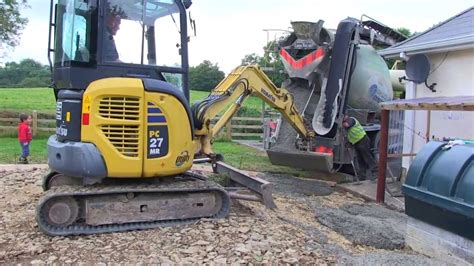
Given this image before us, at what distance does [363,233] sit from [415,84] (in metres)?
5.09

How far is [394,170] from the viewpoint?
1154 cm

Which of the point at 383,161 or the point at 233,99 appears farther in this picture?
the point at 383,161

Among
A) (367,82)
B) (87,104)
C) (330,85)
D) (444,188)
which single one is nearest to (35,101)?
(330,85)

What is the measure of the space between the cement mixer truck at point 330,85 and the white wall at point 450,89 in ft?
3.97

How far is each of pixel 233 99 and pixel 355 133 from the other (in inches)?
145

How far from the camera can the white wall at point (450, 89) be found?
30.5 feet

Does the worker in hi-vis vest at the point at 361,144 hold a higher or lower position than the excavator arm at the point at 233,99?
lower

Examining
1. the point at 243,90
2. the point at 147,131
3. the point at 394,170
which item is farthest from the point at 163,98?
the point at 394,170

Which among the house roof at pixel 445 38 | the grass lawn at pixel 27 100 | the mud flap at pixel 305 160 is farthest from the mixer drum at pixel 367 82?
the grass lawn at pixel 27 100

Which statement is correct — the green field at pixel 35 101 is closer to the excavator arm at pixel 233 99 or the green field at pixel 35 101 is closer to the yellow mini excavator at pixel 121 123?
the excavator arm at pixel 233 99

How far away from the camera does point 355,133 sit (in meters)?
10.6

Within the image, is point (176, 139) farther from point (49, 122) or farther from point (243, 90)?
point (49, 122)

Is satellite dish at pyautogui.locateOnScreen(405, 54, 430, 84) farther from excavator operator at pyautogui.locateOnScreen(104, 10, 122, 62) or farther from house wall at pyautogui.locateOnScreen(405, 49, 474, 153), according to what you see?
excavator operator at pyautogui.locateOnScreen(104, 10, 122, 62)

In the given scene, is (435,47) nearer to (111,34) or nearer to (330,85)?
(330,85)
